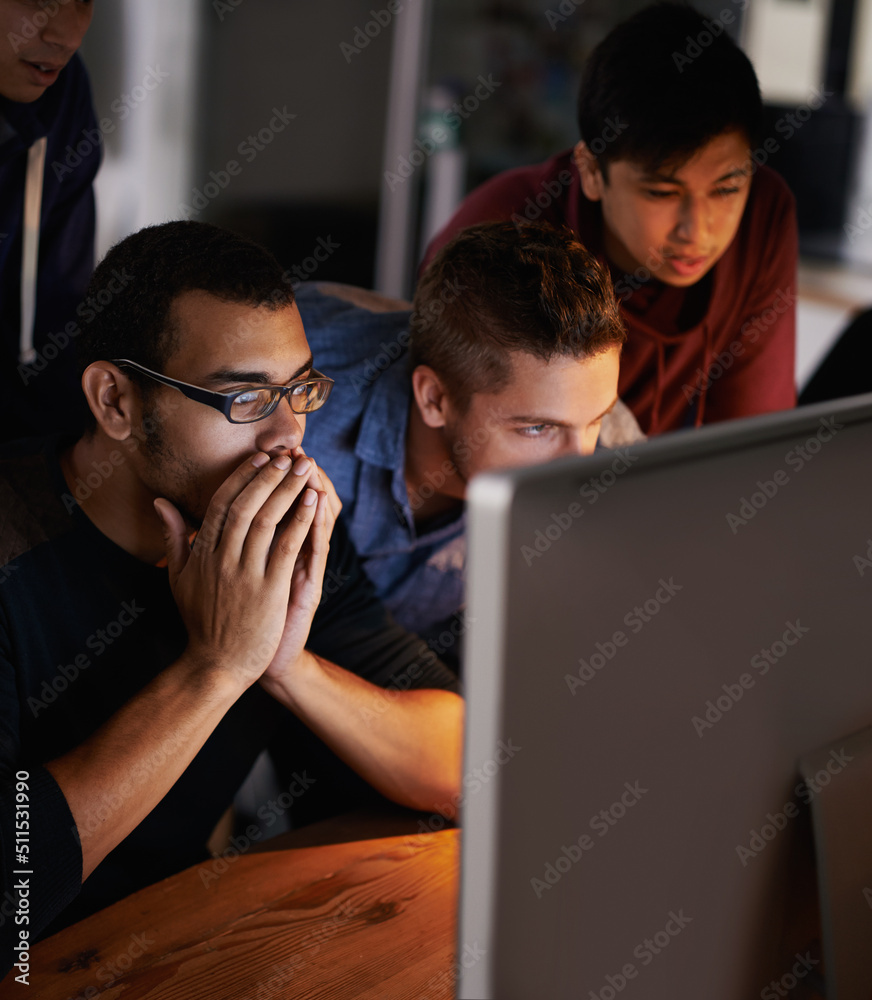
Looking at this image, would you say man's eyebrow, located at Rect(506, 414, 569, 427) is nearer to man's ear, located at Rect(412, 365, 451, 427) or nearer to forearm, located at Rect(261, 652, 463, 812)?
man's ear, located at Rect(412, 365, 451, 427)

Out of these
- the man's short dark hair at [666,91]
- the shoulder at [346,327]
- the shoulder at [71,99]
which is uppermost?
the man's short dark hair at [666,91]

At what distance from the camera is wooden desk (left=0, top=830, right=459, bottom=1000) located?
0.79 metres

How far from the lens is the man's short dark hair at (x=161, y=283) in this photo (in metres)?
0.97

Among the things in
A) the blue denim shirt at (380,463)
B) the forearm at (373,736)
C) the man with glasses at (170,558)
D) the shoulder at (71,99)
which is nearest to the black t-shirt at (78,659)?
the man with glasses at (170,558)

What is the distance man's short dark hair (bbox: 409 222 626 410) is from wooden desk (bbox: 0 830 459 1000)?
568 millimetres

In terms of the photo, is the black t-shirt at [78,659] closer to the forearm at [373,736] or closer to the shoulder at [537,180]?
the forearm at [373,736]

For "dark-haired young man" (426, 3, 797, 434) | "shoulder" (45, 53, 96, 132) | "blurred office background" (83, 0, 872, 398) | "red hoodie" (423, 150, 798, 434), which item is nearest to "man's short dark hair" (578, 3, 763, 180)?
"dark-haired young man" (426, 3, 797, 434)

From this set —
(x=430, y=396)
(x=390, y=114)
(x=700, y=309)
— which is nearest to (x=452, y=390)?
(x=430, y=396)

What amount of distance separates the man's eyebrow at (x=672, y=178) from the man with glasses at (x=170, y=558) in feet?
1.81

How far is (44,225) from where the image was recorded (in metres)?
1.39

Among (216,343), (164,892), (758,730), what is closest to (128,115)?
(216,343)

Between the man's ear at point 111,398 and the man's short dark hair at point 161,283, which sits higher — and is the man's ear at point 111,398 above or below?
below

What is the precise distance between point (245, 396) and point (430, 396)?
388mm

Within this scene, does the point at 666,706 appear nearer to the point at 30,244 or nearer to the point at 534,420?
the point at 534,420
